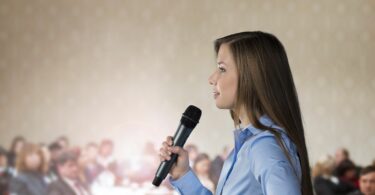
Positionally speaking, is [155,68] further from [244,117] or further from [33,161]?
[244,117]

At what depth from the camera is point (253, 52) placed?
115 centimetres

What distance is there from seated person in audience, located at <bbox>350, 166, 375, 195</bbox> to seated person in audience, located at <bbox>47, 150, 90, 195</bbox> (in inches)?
61.1

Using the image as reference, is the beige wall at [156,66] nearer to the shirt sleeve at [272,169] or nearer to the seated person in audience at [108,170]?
the seated person in audience at [108,170]

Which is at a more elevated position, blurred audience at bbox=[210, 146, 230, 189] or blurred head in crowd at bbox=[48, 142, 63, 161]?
blurred head in crowd at bbox=[48, 142, 63, 161]

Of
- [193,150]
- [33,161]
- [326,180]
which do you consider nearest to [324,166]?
[326,180]

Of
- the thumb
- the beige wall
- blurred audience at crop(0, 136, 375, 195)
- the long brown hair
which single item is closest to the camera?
the long brown hair

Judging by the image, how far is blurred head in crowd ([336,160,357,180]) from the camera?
3178mm

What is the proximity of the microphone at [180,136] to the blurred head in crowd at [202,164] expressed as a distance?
189 cm

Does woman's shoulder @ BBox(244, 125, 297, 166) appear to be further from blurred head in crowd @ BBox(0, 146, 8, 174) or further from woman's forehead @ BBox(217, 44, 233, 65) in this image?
blurred head in crowd @ BBox(0, 146, 8, 174)

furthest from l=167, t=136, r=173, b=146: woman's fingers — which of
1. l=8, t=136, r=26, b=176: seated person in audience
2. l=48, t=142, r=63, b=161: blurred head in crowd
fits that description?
l=8, t=136, r=26, b=176: seated person in audience

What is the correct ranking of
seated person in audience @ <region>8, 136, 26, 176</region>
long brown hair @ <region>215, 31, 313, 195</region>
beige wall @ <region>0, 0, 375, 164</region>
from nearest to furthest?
long brown hair @ <region>215, 31, 313, 195</region> < beige wall @ <region>0, 0, 375, 164</region> < seated person in audience @ <region>8, 136, 26, 176</region>

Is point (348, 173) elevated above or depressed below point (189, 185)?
below

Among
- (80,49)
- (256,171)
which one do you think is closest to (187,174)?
(256,171)

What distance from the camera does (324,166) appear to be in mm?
3207
